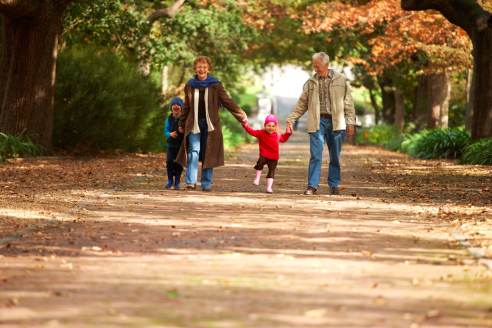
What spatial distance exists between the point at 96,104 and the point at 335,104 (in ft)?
29.2

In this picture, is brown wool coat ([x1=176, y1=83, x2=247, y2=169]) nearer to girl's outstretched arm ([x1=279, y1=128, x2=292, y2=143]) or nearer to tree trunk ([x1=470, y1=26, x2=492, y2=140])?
girl's outstretched arm ([x1=279, y1=128, x2=292, y2=143])

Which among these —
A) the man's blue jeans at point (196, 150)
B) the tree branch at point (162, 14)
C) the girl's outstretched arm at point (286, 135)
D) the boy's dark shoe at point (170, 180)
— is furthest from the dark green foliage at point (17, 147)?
the girl's outstretched arm at point (286, 135)

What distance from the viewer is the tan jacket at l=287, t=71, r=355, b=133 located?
980 centimetres

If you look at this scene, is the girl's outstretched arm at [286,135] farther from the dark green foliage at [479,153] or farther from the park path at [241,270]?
the dark green foliage at [479,153]

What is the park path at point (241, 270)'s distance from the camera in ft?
12.4

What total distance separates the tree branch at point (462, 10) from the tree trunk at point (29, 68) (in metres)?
8.13

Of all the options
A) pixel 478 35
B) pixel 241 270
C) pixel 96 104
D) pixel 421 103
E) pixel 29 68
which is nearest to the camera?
pixel 241 270

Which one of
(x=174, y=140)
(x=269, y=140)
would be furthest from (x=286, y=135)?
(x=174, y=140)

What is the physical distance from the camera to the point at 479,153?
16125mm

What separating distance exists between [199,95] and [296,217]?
3.09m

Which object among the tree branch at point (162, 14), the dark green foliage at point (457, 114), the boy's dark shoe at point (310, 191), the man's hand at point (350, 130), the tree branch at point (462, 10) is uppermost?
the tree branch at point (162, 14)

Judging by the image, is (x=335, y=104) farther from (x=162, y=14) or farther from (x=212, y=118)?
(x=162, y=14)

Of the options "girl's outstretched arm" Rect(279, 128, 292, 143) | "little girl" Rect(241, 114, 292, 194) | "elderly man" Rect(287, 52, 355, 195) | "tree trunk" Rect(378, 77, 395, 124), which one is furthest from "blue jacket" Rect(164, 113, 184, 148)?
"tree trunk" Rect(378, 77, 395, 124)

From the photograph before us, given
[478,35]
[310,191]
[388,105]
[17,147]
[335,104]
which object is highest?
[478,35]
